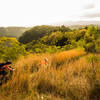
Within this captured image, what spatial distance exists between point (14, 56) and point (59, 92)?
2.17 meters

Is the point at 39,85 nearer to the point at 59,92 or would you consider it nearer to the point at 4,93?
the point at 59,92

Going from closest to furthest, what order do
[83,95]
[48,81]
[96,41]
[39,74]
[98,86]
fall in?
1. [83,95]
2. [98,86]
3. [48,81]
4. [39,74]
5. [96,41]

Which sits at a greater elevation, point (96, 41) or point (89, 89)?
point (96, 41)

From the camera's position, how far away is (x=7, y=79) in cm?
182

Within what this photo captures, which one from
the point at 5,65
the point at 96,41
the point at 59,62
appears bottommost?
the point at 59,62

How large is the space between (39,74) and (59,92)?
0.55 meters

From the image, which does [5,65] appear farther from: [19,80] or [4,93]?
[4,93]

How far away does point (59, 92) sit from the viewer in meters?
1.60

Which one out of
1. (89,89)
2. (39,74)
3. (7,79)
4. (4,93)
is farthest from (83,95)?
(7,79)

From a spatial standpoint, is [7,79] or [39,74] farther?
[39,74]

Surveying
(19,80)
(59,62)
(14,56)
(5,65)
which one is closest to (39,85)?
(19,80)

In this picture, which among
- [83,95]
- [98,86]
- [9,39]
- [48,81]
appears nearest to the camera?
[83,95]

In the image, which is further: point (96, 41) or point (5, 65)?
point (96, 41)

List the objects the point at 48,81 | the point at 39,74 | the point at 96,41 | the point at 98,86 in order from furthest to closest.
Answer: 1. the point at 96,41
2. the point at 39,74
3. the point at 48,81
4. the point at 98,86
